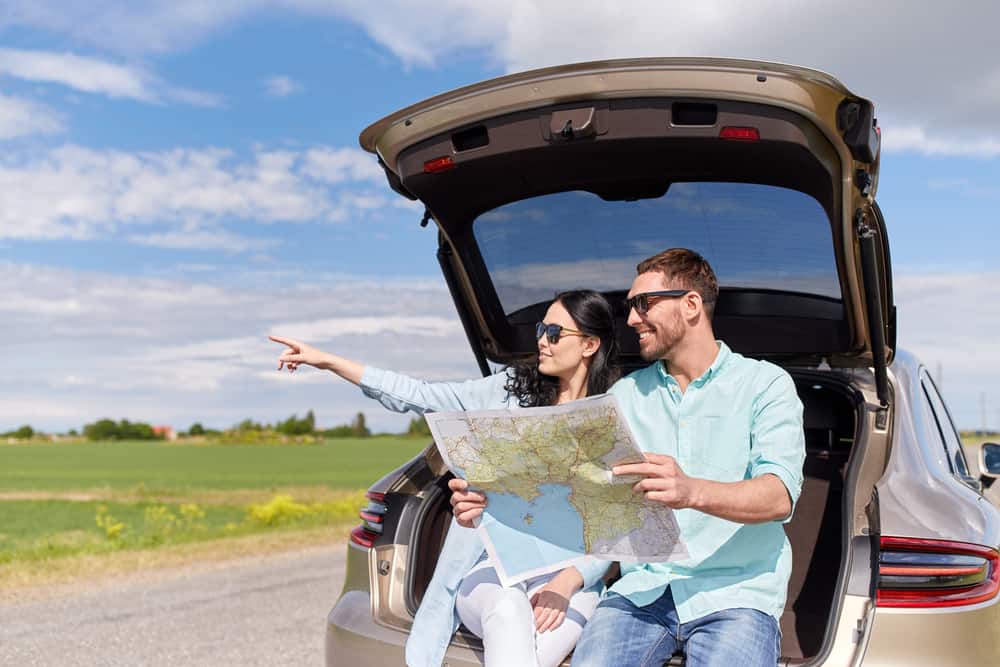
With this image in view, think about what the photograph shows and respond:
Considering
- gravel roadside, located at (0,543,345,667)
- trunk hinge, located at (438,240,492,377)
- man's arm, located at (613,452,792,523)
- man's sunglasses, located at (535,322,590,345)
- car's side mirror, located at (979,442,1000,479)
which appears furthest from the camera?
gravel roadside, located at (0,543,345,667)

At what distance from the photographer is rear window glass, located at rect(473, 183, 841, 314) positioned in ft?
11.5

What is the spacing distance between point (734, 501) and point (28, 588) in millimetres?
8594

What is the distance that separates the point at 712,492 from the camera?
92.9 inches

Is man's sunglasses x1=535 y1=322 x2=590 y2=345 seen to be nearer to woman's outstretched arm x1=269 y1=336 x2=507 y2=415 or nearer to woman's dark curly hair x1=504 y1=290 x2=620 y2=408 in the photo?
woman's dark curly hair x1=504 y1=290 x2=620 y2=408

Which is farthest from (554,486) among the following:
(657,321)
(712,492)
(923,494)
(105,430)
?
(105,430)

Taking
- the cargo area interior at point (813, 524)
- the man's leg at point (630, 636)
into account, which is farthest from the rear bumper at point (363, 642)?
the man's leg at point (630, 636)

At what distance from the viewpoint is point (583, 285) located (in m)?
4.09

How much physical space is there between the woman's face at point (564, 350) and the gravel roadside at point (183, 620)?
3340 mm

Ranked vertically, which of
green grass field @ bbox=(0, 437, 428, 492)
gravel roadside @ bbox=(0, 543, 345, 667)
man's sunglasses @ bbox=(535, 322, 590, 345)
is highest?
man's sunglasses @ bbox=(535, 322, 590, 345)

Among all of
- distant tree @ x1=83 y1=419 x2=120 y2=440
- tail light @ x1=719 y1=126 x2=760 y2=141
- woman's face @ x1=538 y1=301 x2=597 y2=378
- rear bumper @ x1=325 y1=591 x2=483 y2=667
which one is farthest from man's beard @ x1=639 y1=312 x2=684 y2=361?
distant tree @ x1=83 y1=419 x2=120 y2=440

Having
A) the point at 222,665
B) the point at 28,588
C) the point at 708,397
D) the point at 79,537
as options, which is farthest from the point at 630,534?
the point at 79,537

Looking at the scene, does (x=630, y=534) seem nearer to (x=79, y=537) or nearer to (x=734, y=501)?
(x=734, y=501)

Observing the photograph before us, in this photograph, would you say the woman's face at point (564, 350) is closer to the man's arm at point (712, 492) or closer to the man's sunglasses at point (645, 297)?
the man's sunglasses at point (645, 297)

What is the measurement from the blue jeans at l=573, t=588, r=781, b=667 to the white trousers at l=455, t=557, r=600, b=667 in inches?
3.1
